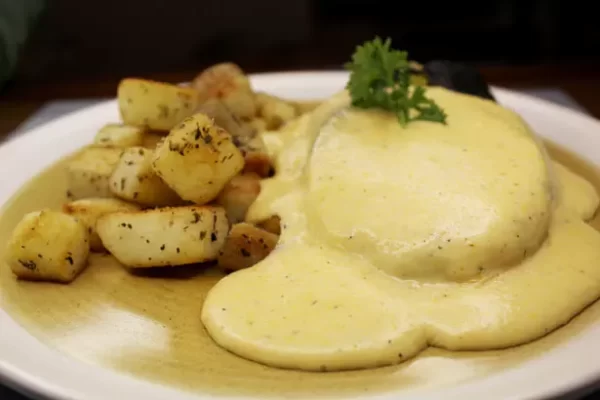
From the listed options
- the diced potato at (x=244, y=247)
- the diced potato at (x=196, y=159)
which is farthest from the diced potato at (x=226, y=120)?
the diced potato at (x=244, y=247)

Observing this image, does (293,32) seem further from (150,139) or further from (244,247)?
(244,247)

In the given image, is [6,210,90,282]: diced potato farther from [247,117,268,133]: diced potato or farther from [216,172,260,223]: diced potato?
[247,117,268,133]: diced potato

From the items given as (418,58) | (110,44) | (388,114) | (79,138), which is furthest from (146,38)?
(388,114)

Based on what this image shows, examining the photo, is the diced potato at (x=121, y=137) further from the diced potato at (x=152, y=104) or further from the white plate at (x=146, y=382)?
the white plate at (x=146, y=382)

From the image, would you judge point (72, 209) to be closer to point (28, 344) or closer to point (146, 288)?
point (146, 288)

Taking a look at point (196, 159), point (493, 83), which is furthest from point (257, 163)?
point (493, 83)

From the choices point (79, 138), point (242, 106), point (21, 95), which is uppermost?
point (242, 106)

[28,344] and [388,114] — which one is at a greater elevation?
[388,114]
